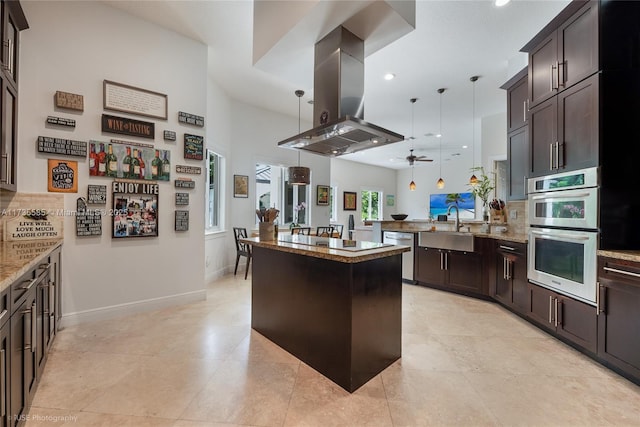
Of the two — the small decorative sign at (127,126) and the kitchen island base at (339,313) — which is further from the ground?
the small decorative sign at (127,126)

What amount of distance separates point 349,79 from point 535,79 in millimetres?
1945

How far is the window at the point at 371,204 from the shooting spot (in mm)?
11173

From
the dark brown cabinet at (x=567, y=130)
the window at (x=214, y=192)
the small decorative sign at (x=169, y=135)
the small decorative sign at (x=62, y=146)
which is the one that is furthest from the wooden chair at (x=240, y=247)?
the dark brown cabinet at (x=567, y=130)

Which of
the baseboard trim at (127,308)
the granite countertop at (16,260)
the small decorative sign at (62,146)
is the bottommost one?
the baseboard trim at (127,308)

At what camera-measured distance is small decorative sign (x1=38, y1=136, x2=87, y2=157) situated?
2.67m

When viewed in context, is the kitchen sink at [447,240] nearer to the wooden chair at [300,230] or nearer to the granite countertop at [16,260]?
the wooden chair at [300,230]

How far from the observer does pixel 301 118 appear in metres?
6.44

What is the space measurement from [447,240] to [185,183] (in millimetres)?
3513

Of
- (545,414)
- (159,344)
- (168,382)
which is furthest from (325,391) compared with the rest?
(159,344)

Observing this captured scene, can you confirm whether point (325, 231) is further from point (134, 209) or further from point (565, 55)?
point (565, 55)

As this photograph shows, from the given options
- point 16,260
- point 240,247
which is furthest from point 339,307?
point 240,247

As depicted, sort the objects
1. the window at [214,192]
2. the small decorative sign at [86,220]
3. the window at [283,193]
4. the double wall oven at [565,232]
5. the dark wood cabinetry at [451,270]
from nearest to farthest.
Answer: the double wall oven at [565,232] < the small decorative sign at [86,220] < the dark wood cabinetry at [451,270] < the window at [214,192] < the window at [283,193]

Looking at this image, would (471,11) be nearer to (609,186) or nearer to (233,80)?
(609,186)

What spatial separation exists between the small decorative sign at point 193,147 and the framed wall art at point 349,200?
703 cm
